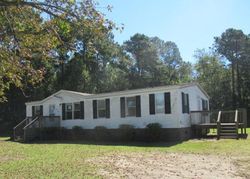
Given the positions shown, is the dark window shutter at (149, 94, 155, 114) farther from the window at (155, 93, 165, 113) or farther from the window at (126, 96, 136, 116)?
the window at (126, 96, 136, 116)

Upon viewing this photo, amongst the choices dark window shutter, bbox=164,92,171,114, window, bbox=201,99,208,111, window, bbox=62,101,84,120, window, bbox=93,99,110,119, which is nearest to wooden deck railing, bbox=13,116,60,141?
window, bbox=62,101,84,120

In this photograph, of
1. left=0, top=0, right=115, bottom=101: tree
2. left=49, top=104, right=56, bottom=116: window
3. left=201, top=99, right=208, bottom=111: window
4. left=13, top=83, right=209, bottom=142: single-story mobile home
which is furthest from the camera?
left=49, top=104, right=56, bottom=116: window

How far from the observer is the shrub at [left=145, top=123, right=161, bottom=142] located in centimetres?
2194

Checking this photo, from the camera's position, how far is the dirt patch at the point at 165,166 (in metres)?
10.4

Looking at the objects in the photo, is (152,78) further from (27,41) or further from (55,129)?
(27,41)

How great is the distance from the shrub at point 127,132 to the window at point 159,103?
7.21 feet

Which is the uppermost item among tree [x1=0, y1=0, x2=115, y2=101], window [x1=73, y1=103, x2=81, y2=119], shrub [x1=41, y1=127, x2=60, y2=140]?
tree [x1=0, y1=0, x2=115, y2=101]

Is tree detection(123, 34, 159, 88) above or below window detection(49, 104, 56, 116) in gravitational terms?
above

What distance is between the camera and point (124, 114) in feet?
79.0

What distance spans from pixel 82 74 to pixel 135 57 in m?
15.5

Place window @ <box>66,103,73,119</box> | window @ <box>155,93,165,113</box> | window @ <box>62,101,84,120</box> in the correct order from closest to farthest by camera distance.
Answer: window @ <box>155,93,165,113</box> < window @ <box>62,101,84,120</box> < window @ <box>66,103,73,119</box>

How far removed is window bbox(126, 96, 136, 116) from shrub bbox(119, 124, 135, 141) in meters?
0.84

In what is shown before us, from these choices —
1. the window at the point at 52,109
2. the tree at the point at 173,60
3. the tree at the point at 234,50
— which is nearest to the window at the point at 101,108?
the window at the point at 52,109

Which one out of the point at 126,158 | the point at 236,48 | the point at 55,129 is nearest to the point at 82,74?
the point at 55,129
